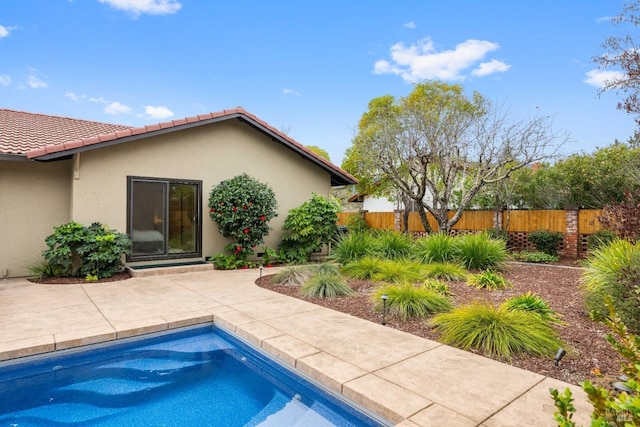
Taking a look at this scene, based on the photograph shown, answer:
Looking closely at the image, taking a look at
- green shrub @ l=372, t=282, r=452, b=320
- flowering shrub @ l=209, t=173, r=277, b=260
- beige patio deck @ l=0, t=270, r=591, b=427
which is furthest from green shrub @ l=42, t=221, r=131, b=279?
green shrub @ l=372, t=282, r=452, b=320

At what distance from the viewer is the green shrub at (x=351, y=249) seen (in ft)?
30.6

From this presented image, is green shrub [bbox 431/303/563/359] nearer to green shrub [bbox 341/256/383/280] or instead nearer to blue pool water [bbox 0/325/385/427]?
blue pool water [bbox 0/325/385/427]

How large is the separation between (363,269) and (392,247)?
2.00 metres

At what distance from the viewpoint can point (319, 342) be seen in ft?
13.5

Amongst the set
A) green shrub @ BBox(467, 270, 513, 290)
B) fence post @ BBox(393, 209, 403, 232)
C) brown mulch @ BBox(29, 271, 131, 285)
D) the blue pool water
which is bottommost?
the blue pool water

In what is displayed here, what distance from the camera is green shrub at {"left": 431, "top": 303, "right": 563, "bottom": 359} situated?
12.7ft

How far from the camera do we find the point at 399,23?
12523 mm

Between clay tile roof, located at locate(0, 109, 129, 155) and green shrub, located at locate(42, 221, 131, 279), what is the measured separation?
193cm

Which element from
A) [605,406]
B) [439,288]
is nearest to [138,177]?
[439,288]

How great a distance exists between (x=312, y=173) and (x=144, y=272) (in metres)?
5.80

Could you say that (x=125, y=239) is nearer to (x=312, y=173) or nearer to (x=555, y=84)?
(x=312, y=173)

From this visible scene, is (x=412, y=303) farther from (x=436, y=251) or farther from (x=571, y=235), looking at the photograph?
(x=571, y=235)

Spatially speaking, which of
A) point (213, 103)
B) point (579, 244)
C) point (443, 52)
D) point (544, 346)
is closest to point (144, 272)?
point (544, 346)

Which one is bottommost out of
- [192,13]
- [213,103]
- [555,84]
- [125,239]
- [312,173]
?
[125,239]
